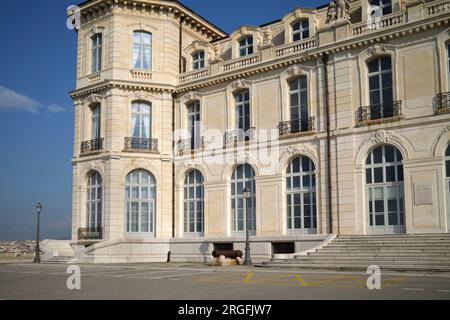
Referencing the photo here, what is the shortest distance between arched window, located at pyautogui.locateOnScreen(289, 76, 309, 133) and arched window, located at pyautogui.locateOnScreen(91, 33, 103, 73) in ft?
37.7

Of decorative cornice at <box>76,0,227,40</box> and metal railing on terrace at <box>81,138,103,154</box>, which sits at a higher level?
decorative cornice at <box>76,0,227,40</box>

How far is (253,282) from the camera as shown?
1529cm

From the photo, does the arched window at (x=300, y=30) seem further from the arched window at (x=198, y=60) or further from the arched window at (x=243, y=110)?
the arched window at (x=198, y=60)

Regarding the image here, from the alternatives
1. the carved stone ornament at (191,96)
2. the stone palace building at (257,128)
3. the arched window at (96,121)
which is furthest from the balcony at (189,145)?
the arched window at (96,121)

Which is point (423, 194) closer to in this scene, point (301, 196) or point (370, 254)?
point (370, 254)

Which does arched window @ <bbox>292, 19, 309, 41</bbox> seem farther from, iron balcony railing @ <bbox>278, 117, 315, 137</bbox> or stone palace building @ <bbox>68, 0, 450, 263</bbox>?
iron balcony railing @ <bbox>278, 117, 315, 137</bbox>

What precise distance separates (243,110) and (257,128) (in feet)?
5.35

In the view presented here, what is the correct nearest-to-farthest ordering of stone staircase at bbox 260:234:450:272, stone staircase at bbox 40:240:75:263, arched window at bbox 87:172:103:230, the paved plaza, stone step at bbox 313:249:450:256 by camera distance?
the paved plaza
stone staircase at bbox 260:234:450:272
stone step at bbox 313:249:450:256
stone staircase at bbox 40:240:75:263
arched window at bbox 87:172:103:230

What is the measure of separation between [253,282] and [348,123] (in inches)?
461

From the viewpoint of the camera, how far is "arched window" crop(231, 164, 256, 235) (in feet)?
92.0

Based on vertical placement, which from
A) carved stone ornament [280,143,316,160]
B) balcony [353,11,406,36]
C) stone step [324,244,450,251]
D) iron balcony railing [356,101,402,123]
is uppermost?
balcony [353,11,406,36]

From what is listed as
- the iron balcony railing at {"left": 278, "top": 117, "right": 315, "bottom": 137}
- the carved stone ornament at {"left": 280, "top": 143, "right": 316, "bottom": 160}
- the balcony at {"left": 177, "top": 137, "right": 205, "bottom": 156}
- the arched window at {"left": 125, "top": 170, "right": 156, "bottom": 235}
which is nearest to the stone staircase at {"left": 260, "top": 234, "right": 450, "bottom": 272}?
the carved stone ornament at {"left": 280, "top": 143, "right": 316, "bottom": 160}

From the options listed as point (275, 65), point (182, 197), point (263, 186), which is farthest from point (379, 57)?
point (182, 197)
